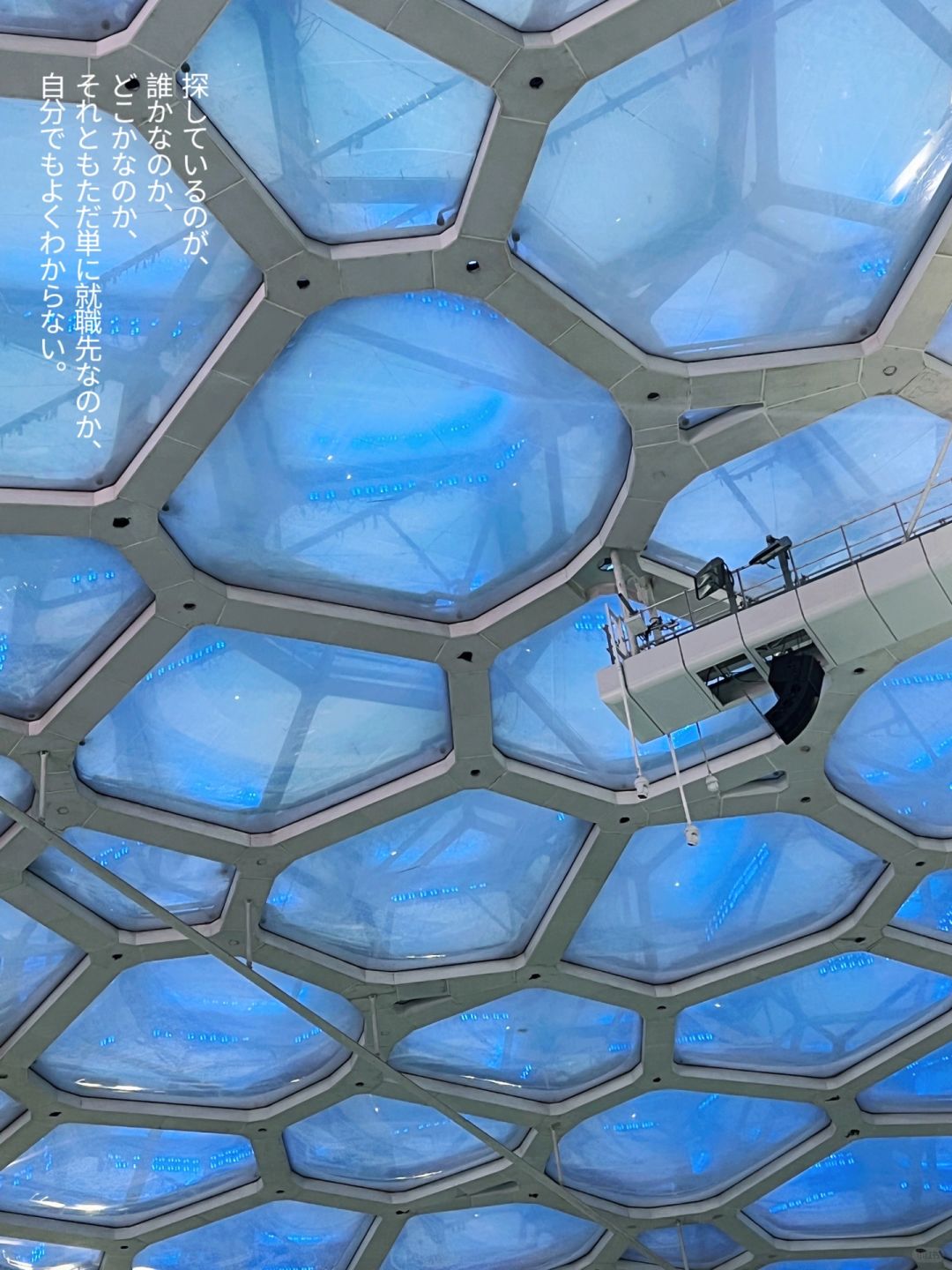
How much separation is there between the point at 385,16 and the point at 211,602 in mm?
7926

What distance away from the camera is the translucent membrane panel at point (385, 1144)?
29469mm

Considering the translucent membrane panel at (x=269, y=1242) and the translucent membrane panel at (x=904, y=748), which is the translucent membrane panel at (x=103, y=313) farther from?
the translucent membrane panel at (x=269, y=1242)

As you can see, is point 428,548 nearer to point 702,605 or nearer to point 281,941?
point 702,605

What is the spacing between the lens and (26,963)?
80.3 feet

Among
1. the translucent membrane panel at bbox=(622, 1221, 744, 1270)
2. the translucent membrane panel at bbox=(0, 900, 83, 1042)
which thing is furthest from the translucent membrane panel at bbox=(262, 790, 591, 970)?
the translucent membrane panel at bbox=(622, 1221, 744, 1270)

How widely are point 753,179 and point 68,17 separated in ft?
22.4

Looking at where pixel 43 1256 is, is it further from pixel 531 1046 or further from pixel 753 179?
pixel 753 179

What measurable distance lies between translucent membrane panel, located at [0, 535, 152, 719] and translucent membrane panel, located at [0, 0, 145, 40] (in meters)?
6.48

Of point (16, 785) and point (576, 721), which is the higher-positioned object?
point (576, 721)

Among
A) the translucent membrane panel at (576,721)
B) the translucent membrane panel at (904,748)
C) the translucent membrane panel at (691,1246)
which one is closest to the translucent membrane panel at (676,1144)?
the translucent membrane panel at (691,1246)

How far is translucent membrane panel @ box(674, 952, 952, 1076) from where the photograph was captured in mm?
27859

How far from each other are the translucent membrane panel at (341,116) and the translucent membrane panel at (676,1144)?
20467mm

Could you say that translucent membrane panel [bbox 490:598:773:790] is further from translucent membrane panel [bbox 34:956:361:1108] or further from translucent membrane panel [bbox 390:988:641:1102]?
translucent membrane panel [bbox 34:956:361:1108]

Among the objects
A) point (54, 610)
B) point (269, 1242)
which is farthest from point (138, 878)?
point (269, 1242)
